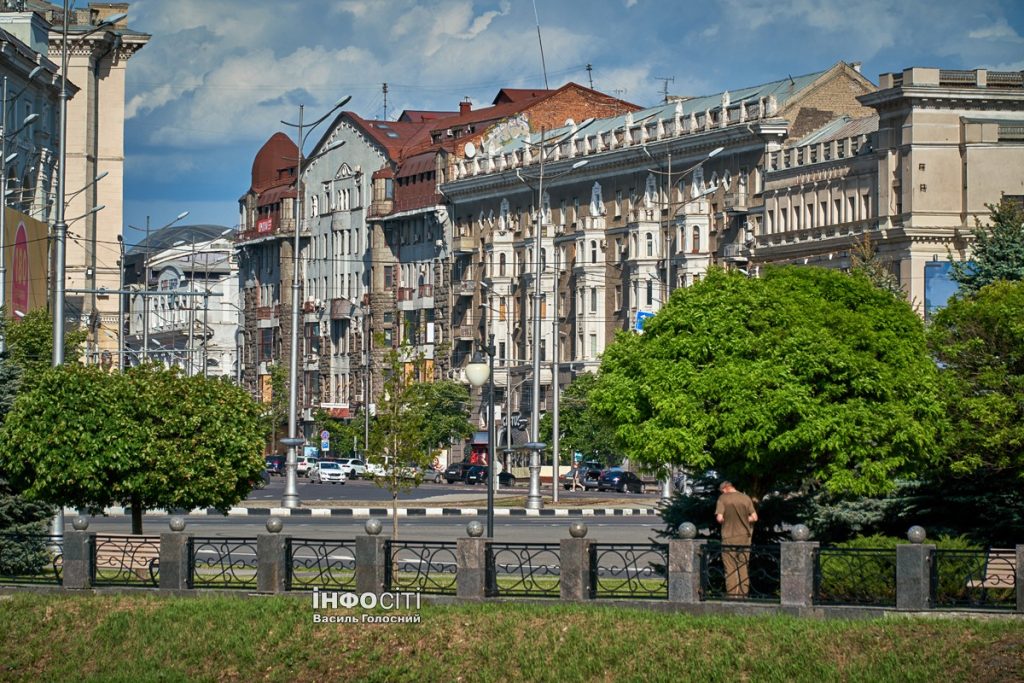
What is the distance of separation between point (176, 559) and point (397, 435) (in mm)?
10056

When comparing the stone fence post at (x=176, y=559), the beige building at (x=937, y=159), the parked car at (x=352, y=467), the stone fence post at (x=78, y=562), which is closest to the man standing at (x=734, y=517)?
the stone fence post at (x=176, y=559)

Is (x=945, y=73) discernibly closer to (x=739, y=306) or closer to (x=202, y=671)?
(x=739, y=306)

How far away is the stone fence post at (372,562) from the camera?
1126 inches

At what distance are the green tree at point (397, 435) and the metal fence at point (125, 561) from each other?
7.18 m

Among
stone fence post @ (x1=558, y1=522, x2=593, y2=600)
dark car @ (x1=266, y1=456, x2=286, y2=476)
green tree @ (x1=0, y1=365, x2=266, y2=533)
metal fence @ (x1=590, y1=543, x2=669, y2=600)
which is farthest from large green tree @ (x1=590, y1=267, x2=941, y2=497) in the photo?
dark car @ (x1=266, y1=456, x2=286, y2=476)

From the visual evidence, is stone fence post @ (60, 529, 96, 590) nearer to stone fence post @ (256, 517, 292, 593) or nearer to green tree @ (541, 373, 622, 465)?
stone fence post @ (256, 517, 292, 593)

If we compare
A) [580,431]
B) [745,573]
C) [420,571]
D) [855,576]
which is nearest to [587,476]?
[580,431]

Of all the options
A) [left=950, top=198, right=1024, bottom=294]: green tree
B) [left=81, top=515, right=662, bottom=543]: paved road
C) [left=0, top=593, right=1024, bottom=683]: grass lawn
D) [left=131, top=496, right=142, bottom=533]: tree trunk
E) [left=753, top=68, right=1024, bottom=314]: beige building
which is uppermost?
[left=753, top=68, right=1024, bottom=314]: beige building

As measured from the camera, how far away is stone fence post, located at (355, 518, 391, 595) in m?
28.6

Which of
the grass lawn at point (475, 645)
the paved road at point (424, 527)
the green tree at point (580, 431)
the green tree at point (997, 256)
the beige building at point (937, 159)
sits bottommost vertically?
the grass lawn at point (475, 645)

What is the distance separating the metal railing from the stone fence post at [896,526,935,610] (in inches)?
11.2

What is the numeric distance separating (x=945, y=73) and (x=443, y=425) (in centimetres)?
3402

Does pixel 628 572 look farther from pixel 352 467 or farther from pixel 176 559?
pixel 352 467

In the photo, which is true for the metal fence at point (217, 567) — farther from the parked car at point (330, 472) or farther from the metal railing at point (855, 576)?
the parked car at point (330, 472)
